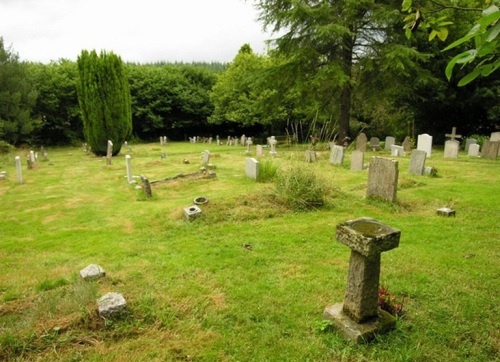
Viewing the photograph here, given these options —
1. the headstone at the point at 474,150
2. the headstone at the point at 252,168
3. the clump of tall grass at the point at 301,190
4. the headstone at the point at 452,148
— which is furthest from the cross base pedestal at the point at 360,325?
the headstone at the point at 474,150

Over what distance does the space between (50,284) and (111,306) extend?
142 centimetres

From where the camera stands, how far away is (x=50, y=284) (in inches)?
159

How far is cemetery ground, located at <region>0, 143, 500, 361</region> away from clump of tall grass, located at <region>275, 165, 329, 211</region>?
198 mm

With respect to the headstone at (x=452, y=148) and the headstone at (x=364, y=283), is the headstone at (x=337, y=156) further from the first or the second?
the headstone at (x=364, y=283)

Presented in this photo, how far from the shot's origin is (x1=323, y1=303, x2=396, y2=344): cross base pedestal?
286 cm

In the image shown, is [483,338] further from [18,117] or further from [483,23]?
[18,117]

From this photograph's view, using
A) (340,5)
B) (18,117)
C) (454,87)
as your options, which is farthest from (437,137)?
(18,117)

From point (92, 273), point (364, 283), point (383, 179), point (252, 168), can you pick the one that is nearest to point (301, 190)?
point (383, 179)

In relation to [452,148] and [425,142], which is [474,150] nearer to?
[452,148]

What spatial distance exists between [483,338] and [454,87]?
20625 millimetres

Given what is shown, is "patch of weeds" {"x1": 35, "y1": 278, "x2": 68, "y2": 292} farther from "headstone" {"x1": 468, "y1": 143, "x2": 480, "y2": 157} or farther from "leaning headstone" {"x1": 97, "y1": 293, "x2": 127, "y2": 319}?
"headstone" {"x1": 468, "y1": 143, "x2": 480, "y2": 157}

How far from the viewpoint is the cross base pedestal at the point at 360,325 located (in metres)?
2.86

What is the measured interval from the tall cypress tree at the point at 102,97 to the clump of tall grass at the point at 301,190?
15.1 meters

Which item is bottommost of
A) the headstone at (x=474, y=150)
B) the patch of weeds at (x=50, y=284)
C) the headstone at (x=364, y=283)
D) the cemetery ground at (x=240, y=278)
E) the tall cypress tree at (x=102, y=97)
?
the patch of weeds at (x=50, y=284)
